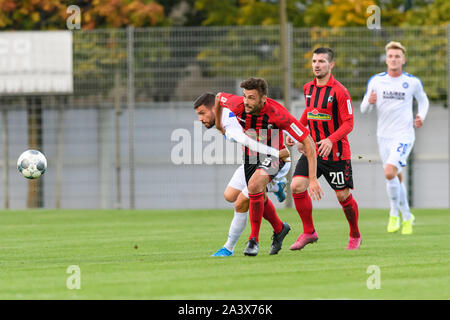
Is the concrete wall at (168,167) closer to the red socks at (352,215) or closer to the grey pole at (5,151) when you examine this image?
the grey pole at (5,151)

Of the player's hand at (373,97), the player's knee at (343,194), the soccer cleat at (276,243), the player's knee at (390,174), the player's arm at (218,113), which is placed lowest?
the soccer cleat at (276,243)

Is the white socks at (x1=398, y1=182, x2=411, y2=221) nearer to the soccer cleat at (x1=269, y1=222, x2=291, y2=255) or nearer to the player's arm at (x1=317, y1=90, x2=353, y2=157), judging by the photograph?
the player's arm at (x1=317, y1=90, x2=353, y2=157)

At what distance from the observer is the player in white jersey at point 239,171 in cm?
882

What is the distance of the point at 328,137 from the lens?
970cm

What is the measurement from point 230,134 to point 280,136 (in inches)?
25.9

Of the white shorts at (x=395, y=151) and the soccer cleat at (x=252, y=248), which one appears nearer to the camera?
the soccer cleat at (x=252, y=248)

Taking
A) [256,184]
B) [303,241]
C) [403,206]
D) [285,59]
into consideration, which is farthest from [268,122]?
[285,59]

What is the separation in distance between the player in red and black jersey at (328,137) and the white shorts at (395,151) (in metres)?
2.42

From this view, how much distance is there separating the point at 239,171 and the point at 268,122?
2.78ft

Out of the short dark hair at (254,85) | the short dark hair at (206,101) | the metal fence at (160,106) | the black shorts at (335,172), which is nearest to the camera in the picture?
the short dark hair at (254,85)

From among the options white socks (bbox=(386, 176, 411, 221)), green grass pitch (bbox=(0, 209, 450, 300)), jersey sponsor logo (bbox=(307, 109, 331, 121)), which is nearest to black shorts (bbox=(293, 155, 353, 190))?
jersey sponsor logo (bbox=(307, 109, 331, 121))

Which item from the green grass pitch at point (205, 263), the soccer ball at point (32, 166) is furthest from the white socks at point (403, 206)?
the soccer ball at point (32, 166)

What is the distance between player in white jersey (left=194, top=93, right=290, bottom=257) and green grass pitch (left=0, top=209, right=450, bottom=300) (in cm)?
24
